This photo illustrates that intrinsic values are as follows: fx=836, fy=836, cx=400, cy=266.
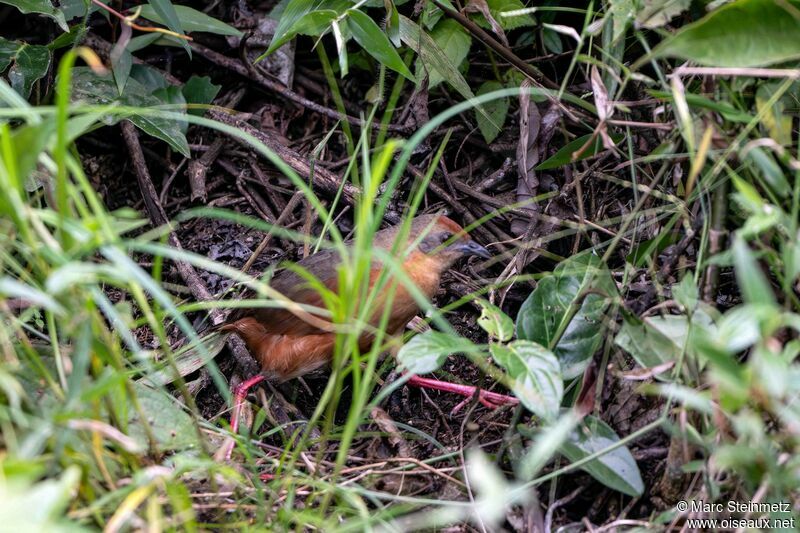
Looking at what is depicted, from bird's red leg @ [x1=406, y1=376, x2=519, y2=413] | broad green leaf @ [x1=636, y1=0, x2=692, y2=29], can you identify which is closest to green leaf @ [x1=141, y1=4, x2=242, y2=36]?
bird's red leg @ [x1=406, y1=376, x2=519, y2=413]

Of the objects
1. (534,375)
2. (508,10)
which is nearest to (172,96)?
(508,10)

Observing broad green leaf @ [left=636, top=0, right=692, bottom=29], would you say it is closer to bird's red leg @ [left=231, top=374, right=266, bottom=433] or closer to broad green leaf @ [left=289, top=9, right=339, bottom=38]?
broad green leaf @ [left=289, top=9, right=339, bottom=38]

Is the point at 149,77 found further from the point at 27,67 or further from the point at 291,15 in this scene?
the point at 291,15

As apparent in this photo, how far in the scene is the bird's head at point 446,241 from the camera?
163 inches

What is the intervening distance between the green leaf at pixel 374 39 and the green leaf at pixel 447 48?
1.05 feet

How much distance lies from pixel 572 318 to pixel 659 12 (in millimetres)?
1119

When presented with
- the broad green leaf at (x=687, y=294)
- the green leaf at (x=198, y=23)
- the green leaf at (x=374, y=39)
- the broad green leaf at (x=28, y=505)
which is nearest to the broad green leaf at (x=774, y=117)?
the broad green leaf at (x=687, y=294)

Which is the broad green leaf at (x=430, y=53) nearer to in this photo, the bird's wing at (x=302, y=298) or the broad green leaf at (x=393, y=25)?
the broad green leaf at (x=393, y=25)

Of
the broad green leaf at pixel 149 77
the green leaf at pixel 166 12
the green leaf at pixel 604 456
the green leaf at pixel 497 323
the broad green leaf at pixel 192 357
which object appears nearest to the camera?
the green leaf at pixel 604 456

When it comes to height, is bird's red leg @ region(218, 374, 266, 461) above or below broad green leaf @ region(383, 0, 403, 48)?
below

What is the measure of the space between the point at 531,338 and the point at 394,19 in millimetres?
1735

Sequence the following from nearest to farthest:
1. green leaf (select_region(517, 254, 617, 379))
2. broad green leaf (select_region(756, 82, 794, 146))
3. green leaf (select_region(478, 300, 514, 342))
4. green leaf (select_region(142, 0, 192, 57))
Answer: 1. broad green leaf (select_region(756, 82, 794, 146))
2. green leaf (select_region(478, 300, 514, 342))
3. green leaf (select_region(517, 254, 617, 379))
4. green leaf (select_region(142, 0, 192, 57))

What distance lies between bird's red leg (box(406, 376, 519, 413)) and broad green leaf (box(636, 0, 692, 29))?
1.55 metres

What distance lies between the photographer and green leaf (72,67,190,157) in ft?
13.8
